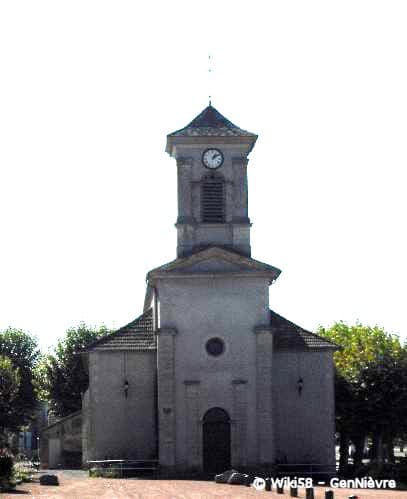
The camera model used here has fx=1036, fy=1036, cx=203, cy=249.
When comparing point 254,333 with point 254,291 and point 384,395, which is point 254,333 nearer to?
point 254,291

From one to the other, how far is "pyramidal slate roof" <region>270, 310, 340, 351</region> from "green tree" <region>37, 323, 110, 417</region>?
27.9 meters

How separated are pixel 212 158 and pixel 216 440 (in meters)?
13.3

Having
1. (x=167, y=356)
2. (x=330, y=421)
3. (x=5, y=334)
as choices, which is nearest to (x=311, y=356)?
(x=330, y=421)

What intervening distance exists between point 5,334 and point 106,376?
3619 centimetres

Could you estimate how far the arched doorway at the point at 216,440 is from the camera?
4569cm

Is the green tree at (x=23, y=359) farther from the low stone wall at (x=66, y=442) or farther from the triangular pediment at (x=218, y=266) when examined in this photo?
the triangular pediment at (x=218, y=266)

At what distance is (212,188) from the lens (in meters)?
49.3

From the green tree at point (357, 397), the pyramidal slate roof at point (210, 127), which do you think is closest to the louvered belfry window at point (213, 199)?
the pyramidal slate roof at point (210, 127)

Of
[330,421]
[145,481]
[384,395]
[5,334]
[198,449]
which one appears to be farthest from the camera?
[5,334]

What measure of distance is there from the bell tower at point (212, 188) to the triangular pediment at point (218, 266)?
167 cm

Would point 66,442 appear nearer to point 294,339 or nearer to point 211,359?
point 211,359

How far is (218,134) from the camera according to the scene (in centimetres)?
4953

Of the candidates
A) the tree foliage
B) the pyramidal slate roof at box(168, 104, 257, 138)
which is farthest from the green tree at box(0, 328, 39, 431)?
the pyramidal slate roof at box(168, 104, 257, 138)

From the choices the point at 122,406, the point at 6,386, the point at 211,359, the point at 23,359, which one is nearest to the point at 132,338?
the point at 122,406
